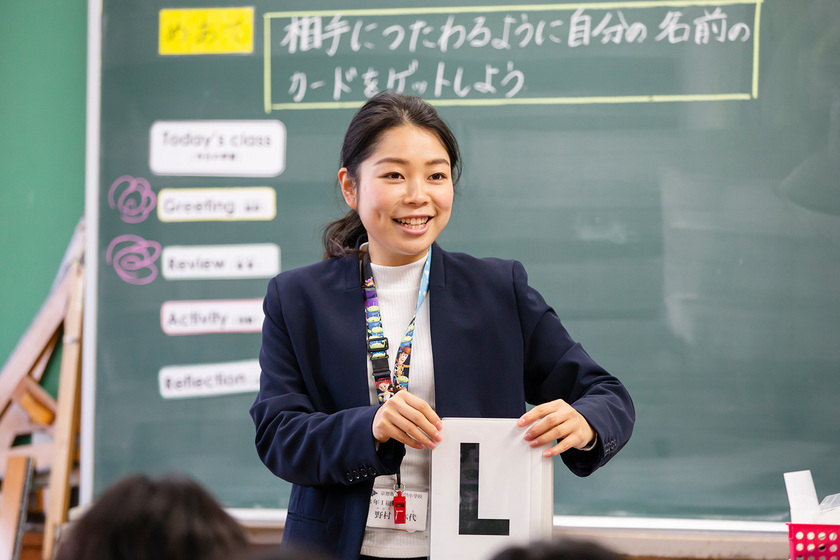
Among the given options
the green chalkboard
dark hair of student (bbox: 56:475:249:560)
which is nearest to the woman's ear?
dark hair of student (bbox: 56:475:249:560)

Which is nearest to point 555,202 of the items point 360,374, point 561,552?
point 360,374

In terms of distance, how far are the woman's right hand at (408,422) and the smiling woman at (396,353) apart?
1.6 inches

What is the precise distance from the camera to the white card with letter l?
3.66ft

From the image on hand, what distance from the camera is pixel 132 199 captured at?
260 centimetres

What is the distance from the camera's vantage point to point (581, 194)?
243 cm

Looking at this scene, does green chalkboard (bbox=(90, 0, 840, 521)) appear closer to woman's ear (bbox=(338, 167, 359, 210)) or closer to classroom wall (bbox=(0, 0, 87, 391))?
classroom wall (bbox=(0, 0, 87, 391))

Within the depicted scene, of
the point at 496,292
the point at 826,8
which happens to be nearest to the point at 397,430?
the point at 496,292

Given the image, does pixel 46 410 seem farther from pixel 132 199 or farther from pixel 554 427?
pixel 554 427

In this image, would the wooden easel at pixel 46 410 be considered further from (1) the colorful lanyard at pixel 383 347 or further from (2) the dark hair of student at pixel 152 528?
(2) the dark hair of student at pixel 152 528

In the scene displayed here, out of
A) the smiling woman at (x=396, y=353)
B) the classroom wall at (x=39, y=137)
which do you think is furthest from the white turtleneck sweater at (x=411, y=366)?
the classroom wall at (x=39, y=137)

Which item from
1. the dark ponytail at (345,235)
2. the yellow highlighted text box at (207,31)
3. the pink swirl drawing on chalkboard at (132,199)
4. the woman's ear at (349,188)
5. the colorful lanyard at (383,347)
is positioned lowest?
the colorful lanyard at (383,347)

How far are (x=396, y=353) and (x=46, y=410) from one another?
6.28 feet

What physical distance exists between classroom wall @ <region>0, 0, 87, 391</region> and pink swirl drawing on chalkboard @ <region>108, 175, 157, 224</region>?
8.4 inches

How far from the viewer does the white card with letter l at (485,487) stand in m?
1.12
